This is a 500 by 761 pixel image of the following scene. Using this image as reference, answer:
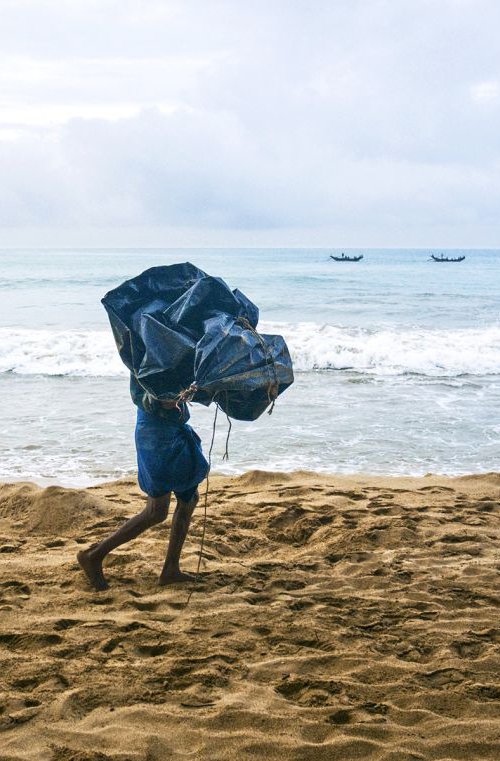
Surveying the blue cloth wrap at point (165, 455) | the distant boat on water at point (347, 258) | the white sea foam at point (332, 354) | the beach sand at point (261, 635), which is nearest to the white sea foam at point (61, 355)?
the white sea foam at point (332, 354)

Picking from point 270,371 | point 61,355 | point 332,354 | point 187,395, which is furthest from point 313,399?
point 187,395

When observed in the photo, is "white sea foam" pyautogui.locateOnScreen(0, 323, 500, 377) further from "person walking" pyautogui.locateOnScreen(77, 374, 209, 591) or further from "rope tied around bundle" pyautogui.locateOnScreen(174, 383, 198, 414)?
"rope tied around bundle" pyautogui.locateOnScreen(174, 383, 198, 414)

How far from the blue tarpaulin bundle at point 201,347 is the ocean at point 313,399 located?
3.16 m

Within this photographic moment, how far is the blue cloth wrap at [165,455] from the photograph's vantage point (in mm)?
3479

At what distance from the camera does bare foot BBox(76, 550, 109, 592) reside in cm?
366

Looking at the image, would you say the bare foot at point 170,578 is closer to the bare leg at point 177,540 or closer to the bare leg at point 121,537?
the bare leg at point 177,540

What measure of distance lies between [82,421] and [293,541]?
4.59m

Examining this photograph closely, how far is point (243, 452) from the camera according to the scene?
7.23 meters

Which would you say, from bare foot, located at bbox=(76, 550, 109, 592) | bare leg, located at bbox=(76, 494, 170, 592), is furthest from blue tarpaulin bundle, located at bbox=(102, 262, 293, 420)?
bare foot, located at bbox=(76, 550, 109, 592)

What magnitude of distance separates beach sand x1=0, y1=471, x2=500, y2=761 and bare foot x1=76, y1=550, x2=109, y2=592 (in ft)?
0.15

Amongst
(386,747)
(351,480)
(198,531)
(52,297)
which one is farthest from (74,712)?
(52,297)

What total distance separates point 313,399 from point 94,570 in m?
6.51

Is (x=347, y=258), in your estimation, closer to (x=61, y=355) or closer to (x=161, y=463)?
(x=61, y=355)

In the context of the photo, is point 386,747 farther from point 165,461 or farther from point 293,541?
point 293,541
